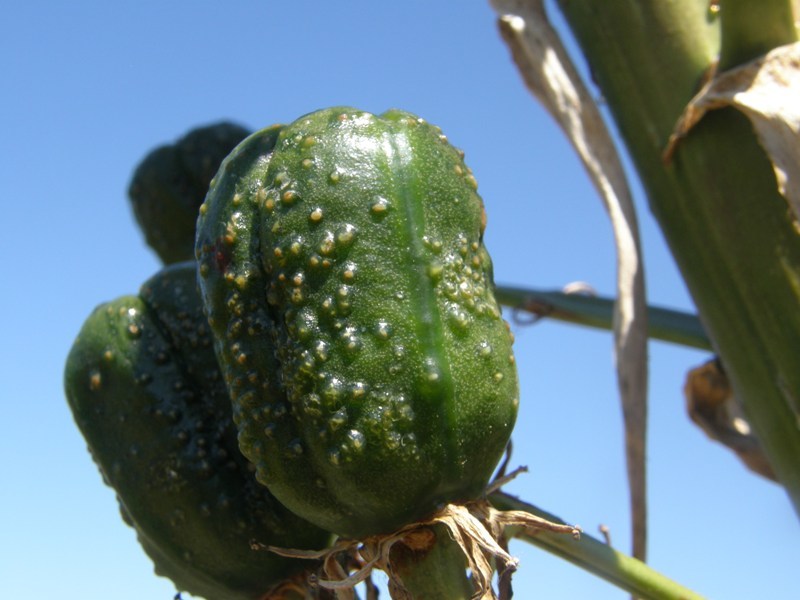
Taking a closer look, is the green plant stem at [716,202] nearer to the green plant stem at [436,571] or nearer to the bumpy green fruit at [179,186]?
the green plant stem at [436,571]

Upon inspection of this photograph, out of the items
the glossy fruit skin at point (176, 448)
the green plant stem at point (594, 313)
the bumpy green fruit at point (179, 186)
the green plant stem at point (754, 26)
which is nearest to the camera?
the glossy fruit skin at point (176, 448)

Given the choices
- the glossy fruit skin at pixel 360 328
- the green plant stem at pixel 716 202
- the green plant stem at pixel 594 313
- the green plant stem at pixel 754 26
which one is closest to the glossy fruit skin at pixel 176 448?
the glossy fruit skin at pixel 360 328

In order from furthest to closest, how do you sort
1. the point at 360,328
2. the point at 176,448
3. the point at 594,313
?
the point at 594,313 < the point at 176,448 < the point at 360,328

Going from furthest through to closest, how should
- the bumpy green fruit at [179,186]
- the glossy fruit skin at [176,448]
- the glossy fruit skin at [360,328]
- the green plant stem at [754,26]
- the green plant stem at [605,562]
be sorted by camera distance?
the bumpy green fruit at [179,186], the green plant stem at [754,26], the glossy fruit skin at [176,448], the green plant stem at [605,562], the glossy fruit skin at [360,328]

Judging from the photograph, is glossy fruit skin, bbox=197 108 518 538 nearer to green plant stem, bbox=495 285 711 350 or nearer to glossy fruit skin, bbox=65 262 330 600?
glossy fruit skin, bbox=65 262 330 600


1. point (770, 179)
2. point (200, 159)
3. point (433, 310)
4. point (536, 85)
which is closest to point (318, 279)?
point (433, 310)

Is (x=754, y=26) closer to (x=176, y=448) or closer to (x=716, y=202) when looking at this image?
(x=716, y=202)

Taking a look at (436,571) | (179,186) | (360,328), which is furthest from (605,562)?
(179,186)
